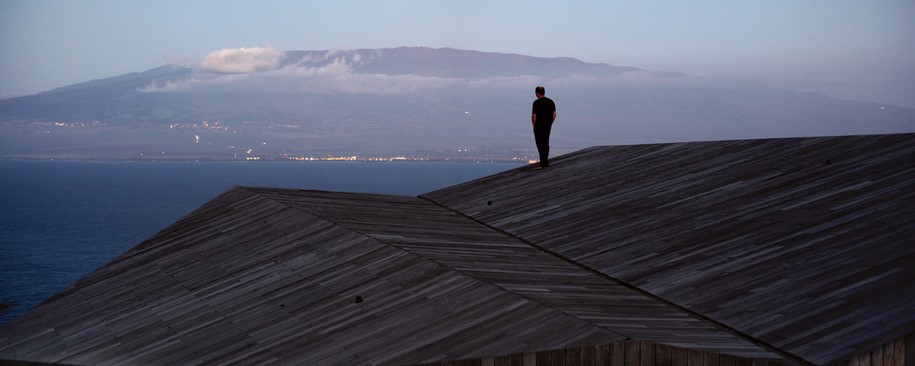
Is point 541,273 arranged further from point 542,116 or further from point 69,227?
point 69,227

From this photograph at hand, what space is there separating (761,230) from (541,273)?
8.40 feet

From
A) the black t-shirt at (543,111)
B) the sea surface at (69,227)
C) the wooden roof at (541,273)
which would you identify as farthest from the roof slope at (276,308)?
the sea surface at (69,227)

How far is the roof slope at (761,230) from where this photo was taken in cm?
788

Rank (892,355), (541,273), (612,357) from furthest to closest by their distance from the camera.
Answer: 1. (541,273)
2. (612,357)
3. (892,355)

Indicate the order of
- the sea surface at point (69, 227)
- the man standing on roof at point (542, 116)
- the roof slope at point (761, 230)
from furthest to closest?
the sea surface at point (69, 227), the man standing on roof at point (542, 116), the roof slope at point (761, 230)

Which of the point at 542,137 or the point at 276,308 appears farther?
the point at 542,137

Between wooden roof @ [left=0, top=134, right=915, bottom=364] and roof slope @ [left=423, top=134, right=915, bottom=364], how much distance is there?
0.11 feet

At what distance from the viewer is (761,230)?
10.8 m

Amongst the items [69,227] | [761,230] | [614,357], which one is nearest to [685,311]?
[614,357]

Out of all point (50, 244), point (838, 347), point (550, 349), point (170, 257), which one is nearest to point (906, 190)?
point (838, 347)

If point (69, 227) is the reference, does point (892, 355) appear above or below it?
above

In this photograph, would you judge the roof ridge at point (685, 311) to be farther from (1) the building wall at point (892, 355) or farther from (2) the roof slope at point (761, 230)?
(1) the building wall at point (892, 355)

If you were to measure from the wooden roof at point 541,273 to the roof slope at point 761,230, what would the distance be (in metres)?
0.03

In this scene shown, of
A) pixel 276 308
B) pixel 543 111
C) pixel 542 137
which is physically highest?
pixel 543 111
